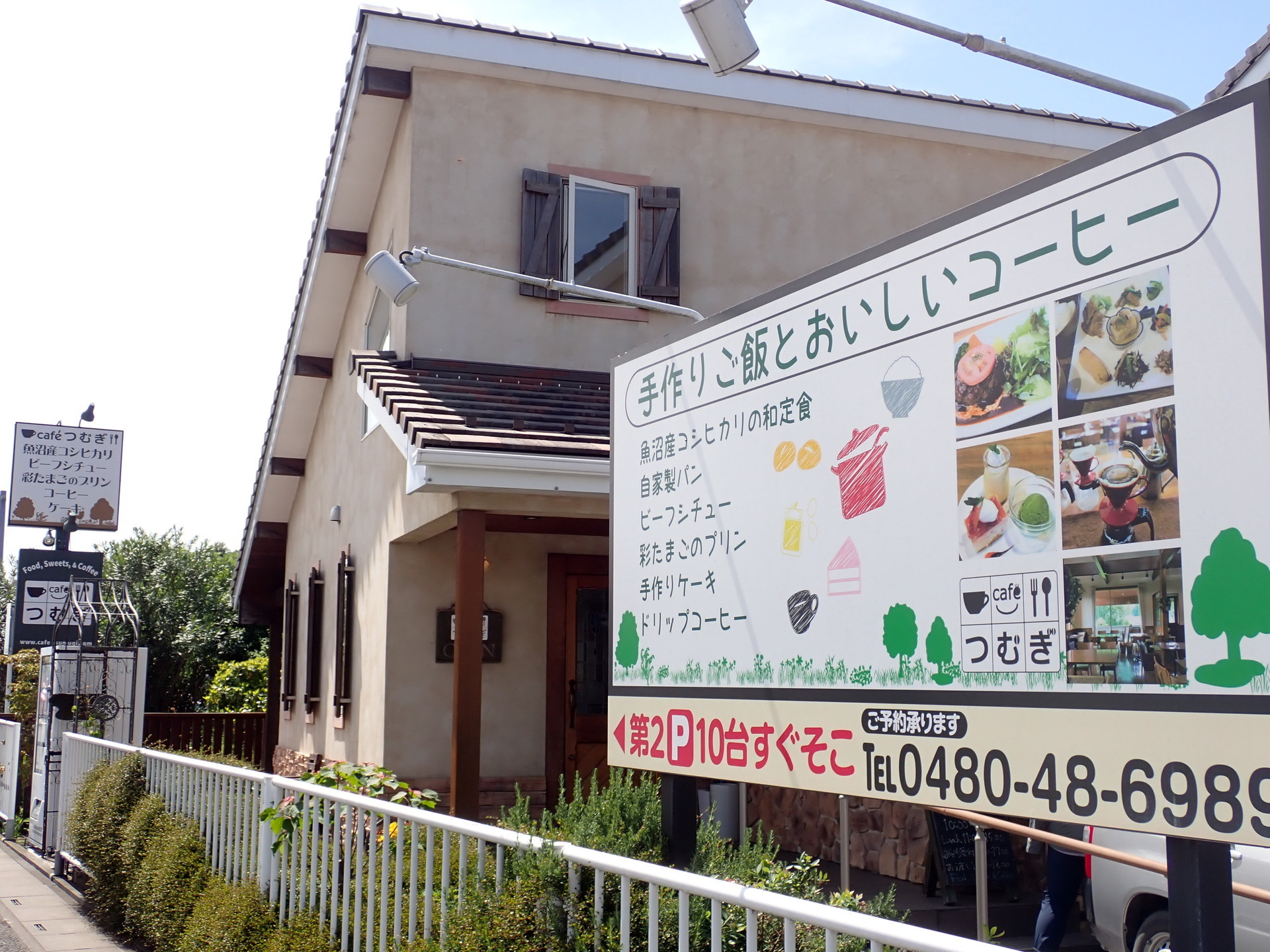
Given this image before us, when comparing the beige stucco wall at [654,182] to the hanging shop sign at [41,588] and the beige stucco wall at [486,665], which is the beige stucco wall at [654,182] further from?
the hanging shop sign at [41,588]

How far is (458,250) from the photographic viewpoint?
1123 centimetres

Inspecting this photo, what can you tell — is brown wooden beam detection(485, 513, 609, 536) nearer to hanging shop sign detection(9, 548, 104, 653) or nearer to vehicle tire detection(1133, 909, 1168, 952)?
vehicle tire detection(1133, 909, 1168, 952)

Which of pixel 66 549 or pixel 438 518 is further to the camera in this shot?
pixel 66 549

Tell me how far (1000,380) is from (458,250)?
8.34 metres

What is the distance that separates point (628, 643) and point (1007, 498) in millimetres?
2202

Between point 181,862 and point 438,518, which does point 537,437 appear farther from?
point 181,862

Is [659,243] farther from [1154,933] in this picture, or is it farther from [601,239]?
[1154,933]

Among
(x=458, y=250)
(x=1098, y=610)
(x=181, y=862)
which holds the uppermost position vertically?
(x=458, y=250)

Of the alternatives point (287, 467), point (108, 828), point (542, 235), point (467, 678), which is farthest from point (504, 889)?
point (287, 467)

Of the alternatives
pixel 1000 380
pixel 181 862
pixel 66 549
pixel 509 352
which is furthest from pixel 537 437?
pixel 66 549

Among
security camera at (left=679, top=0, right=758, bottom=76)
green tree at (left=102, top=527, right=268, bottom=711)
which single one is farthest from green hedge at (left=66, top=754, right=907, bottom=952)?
green tree at (left=102, top=527, right=268, bottom=711)

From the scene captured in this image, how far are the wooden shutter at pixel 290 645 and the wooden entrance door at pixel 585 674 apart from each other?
6349 millimetres

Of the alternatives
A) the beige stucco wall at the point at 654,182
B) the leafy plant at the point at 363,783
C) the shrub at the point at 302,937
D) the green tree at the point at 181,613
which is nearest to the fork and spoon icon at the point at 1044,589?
the shrub at the point at 302,937

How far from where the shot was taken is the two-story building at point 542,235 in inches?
430
